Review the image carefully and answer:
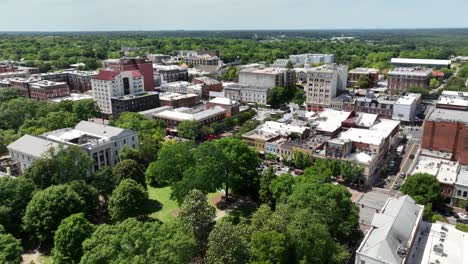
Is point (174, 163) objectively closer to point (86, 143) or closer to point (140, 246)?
point (86, 143)

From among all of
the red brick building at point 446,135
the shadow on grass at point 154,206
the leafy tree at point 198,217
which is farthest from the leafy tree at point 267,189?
the red brick building at point 446,135

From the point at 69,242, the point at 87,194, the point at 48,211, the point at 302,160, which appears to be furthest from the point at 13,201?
the point at 302,160

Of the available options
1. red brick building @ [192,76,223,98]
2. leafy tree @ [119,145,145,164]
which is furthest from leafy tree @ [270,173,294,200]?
red brick building @ [192,76,223,98]

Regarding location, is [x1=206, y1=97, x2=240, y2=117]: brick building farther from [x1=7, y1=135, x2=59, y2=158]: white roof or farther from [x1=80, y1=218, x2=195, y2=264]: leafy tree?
[x1=80, y1=218, x2=195, y2=264]: leafy tree

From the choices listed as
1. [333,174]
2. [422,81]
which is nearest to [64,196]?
[333,174]

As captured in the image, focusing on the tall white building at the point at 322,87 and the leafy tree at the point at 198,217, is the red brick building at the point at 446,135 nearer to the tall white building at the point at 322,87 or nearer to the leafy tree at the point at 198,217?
the tall white building at the point at 322,87

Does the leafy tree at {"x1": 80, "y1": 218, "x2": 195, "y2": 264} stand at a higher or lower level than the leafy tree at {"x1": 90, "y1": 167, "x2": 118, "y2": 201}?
higher
